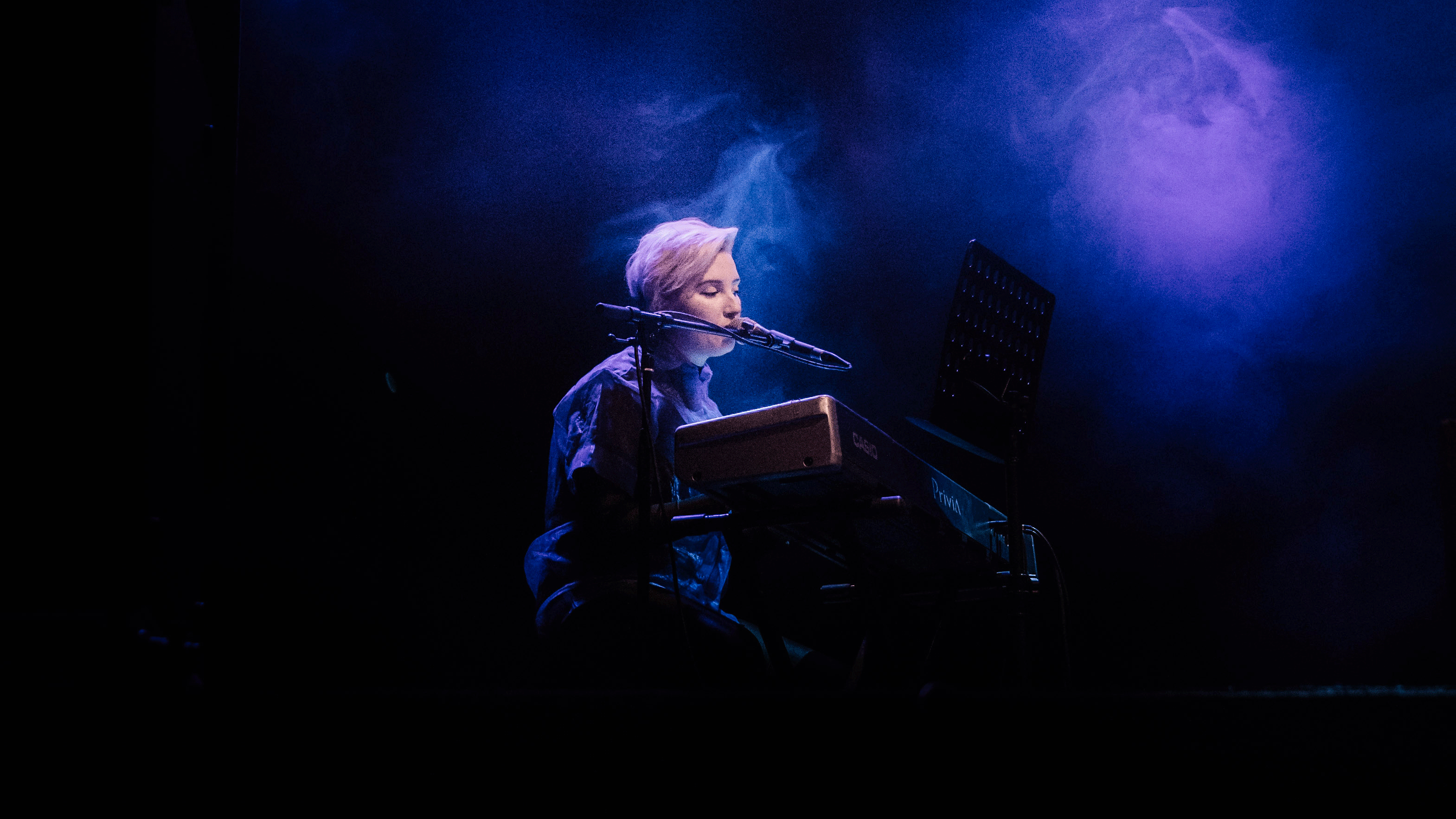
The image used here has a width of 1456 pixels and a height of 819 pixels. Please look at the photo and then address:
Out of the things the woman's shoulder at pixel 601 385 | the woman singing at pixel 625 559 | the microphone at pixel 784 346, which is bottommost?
the woman singing at pixel 625 559

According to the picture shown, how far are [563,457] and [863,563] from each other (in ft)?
2.58

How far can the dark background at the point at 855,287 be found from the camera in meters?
2.61

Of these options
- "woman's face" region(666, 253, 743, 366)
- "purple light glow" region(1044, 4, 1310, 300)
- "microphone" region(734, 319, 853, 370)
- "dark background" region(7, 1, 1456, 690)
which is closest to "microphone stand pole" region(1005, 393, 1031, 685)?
"microphone" region(734, 319, 853, 370)

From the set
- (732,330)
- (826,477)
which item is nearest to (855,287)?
(732,330)

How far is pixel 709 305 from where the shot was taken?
2.51 meters

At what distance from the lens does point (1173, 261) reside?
3156mm

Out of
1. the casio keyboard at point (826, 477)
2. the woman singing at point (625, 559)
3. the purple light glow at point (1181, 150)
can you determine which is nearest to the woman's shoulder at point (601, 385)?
the woman singing at point (625, 559)

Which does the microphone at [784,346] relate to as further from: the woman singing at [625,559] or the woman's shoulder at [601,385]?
the woman's shoulder at [601,385]

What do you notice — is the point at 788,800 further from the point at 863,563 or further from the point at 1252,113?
the point at 1252,113

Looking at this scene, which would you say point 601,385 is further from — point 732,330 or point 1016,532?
point 1016,532

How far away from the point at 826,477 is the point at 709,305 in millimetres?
1120

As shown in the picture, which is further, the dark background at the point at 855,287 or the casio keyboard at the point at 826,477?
the dark background at the point at 855,287

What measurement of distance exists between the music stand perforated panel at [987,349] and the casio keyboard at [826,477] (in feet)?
0.47

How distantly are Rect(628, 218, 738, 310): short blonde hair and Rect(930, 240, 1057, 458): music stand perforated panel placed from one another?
871 millimetres
